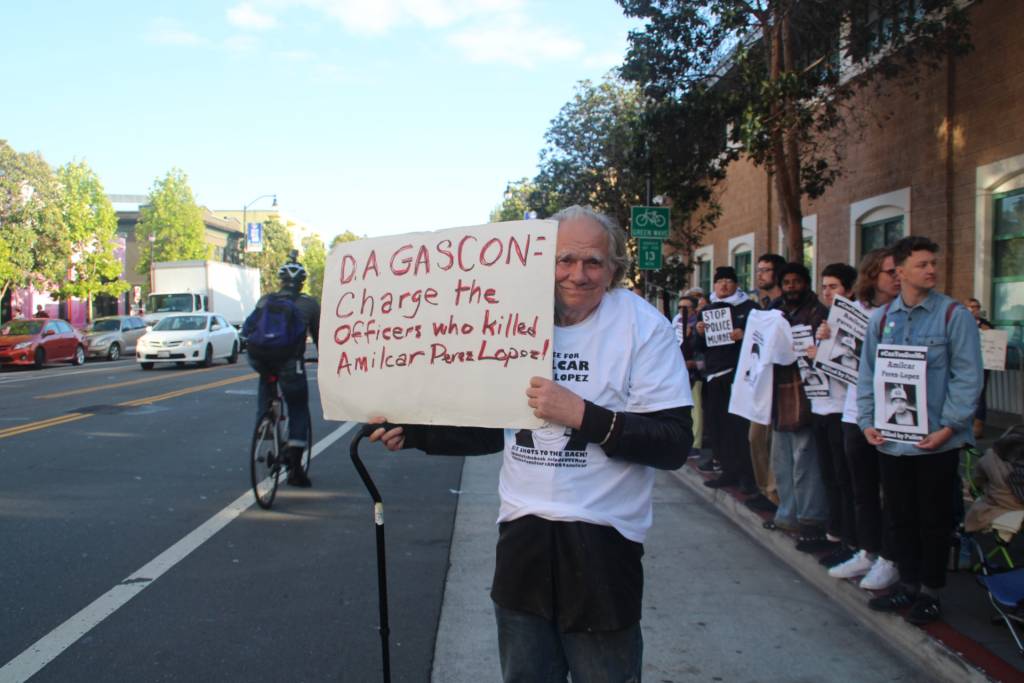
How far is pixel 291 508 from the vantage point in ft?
23.4

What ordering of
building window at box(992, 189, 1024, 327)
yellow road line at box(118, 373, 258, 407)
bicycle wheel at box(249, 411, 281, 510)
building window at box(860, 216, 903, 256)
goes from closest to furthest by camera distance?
1. bicycle wheel at box(249, 411, 281, 510)
2. building window at box(992, 189, 1024, 327)
3. building window at box(860, 216, 903, 256)
4. yellow road line at box(118, 373, 258, 407)

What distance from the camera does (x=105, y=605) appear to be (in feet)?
15.4

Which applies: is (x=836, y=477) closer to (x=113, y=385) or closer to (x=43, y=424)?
(x=43, y=424)

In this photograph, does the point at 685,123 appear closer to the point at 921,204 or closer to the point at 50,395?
the point at 921,204

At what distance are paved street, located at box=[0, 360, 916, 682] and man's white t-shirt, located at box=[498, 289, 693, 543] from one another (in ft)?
6.28

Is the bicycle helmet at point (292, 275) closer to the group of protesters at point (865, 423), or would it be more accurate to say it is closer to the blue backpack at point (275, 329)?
the blue backpack at point (275, 329)

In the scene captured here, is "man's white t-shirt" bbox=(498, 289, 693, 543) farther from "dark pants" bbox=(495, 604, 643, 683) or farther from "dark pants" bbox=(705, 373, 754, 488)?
"dark pants" bbox=(705, 373, 754, 488)

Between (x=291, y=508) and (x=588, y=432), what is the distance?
544cm

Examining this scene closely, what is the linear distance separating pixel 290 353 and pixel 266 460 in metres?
0.94

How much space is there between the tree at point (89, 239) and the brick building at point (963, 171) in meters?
31.1

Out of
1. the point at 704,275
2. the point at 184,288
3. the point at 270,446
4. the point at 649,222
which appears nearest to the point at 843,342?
the point at 270,446

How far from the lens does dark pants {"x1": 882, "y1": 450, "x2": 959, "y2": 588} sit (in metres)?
4.31

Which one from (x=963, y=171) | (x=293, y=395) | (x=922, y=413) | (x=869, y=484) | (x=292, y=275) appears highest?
(x=963, y=171)

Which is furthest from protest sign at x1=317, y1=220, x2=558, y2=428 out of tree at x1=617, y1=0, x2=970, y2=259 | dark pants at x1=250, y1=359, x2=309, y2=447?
tree at x1=617, y1=0, x2=970, y2=259
